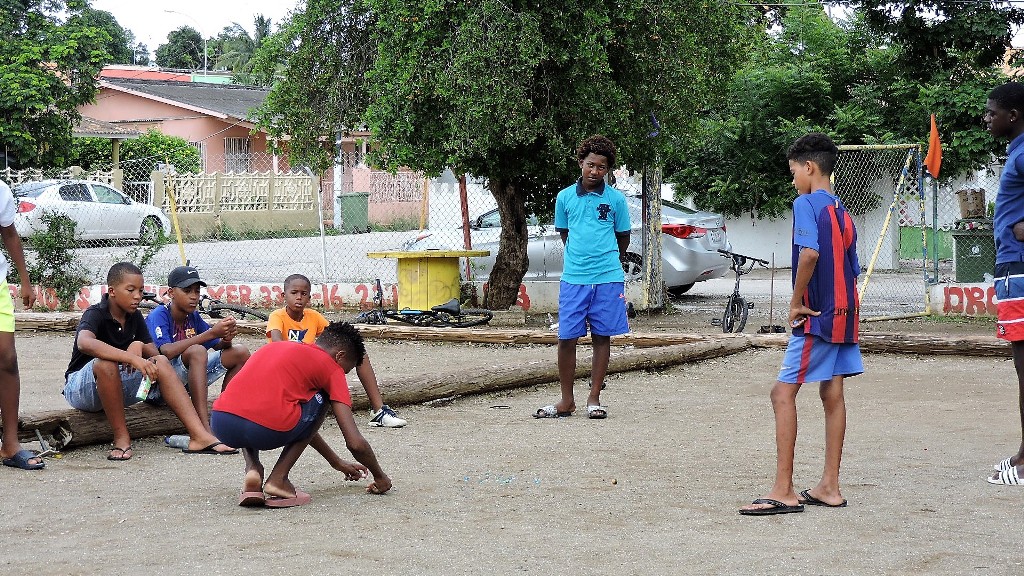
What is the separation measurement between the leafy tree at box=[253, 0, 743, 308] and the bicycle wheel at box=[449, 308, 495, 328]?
1.40 meters

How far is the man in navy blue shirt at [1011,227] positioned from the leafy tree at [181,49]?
80610 millimetres

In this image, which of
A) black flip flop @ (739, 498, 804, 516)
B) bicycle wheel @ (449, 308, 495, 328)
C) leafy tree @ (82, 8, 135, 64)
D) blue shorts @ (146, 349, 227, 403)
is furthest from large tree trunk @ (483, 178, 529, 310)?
leafy tree @ (82, 8, 135, 64)

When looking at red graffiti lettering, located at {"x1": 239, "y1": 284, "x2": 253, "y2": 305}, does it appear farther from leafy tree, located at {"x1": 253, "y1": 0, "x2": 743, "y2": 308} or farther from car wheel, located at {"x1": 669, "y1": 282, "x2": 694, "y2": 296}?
car wheel, located at {"x1": 669, "y1": 282, "x2": 694, "y2": 296}

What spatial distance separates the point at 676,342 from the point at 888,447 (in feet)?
15.6

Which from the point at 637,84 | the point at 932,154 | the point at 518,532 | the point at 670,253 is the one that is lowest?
Answer: the point at 518,532

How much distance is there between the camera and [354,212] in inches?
1145

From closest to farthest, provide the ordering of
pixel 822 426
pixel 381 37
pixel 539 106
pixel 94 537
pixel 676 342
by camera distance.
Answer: pixel 94 537 < pixel 822 426 < pixel 676 342 < pixel 539 106 < pixel 381 37

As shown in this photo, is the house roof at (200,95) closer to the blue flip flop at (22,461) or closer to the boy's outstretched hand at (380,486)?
the blue flip flop at (22,461)

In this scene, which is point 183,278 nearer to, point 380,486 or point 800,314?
point 380,486

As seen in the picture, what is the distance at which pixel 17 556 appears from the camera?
446 cm

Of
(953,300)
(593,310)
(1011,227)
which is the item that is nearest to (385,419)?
(593,310)

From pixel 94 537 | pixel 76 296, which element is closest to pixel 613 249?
pixel 94 537

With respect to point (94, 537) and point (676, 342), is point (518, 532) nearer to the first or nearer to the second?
point (94, 537)

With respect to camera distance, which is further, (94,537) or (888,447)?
(888,447)
